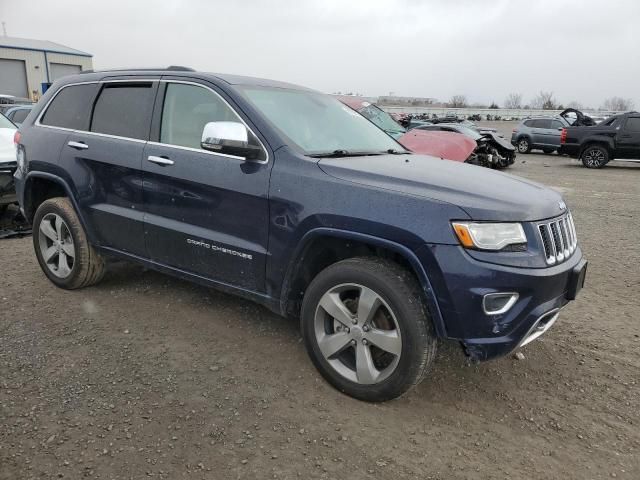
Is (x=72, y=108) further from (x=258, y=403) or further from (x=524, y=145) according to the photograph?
(x=524, y=145)

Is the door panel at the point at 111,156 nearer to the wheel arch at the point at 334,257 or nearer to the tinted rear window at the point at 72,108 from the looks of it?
the tinted rear window at the point at 72,108

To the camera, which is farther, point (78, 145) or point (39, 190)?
point (39, 190)

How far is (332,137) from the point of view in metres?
3.54

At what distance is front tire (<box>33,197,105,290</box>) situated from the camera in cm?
421

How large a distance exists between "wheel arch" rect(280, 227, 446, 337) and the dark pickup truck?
16.6 meters

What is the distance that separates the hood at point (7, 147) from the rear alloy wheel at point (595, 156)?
16.6 m

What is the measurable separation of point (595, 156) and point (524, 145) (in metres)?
5.31

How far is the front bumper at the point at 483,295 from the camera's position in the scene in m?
2.48

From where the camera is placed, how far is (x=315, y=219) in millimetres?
2857

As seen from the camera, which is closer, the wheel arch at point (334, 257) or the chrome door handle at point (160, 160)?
the wheel arch at point (334, 257)

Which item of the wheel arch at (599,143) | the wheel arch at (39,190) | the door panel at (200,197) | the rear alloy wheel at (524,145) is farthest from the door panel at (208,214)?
the rear alloy wheel at (524,145)

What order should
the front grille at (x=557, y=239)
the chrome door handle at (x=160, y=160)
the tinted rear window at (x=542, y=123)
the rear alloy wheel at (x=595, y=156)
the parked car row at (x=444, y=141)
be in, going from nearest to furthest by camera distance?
1. the front grille at (x=557, y=239)
2. the chrome door handle at (x=160, y=160)
3. the parked car row at (x=444, y=141)
4. the rear alloy wheel at (x=595, y=156)
5. the tinted rear window at (x=542, y=123)

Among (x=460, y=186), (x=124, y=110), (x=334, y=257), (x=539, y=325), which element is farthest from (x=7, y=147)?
(x=539, y=325)

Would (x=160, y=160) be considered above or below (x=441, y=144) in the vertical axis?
above
